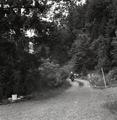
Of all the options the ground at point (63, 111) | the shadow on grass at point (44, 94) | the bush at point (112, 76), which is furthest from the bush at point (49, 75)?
the ground at point (63, 111)

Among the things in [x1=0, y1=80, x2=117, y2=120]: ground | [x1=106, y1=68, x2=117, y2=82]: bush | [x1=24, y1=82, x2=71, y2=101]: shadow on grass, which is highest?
[x1=0, y1=80, x2=117, y2=120]: ground

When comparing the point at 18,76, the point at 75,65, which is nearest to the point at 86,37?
the point at 75,65

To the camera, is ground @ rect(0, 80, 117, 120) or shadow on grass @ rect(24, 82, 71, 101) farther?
shadow on grass @ rect(24, 82, 71, 101)

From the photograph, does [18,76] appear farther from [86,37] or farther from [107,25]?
[86,37]

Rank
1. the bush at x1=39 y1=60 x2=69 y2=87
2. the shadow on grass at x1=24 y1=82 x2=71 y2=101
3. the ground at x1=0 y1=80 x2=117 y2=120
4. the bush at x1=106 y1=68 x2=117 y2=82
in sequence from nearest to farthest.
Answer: the ground at x1=0 y1=80 x2=117 y2=120
the shadow on grass at x1=24 y1=82 x2=71 y2=101
the bush at x1=106 y1=68 x2=117 y2=82
the bush at x1=39 y1=60 x2=69 y2=87

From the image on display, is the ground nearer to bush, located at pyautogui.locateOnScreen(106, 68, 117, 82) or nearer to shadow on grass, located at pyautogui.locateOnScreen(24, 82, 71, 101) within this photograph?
shadow on grass, located at pyautogui.locateOnScreen(24, 82, 71, 101)

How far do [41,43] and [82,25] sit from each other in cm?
1961

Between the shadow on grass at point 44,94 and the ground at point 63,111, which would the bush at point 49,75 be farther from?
the ground at point 63,111

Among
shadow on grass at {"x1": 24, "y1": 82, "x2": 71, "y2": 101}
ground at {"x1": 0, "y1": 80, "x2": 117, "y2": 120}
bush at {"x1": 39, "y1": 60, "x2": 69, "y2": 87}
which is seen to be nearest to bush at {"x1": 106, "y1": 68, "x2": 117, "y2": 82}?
shadow on grass at {"x1": 24, "y1": 82, "x2": 71, "y2": 101}

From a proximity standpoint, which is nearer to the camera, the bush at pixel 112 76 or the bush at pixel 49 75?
the bush at pixel 112 76

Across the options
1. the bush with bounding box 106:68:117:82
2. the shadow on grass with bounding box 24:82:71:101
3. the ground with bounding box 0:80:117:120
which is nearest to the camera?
the ground with bounding box 0:80:117:120

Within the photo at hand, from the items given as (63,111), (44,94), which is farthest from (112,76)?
(63,111)

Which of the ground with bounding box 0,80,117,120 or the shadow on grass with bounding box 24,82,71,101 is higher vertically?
the ground with bounding box 0,80,117,120

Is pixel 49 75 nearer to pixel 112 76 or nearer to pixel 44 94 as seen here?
pixel 44 94
